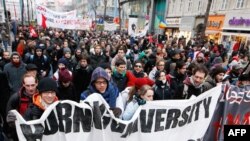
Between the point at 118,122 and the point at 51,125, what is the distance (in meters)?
0.67

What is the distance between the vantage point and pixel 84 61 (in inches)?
238

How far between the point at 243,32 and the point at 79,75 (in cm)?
1977

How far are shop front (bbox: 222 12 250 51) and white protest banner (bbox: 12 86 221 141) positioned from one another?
60.8 feet

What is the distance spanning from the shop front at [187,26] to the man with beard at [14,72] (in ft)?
88.2

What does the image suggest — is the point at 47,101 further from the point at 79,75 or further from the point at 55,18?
the point at 55,18

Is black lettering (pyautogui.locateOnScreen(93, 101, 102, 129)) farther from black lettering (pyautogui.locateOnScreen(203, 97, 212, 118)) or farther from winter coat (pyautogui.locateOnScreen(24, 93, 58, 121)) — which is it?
black lettering (pyautogui.locateOnScreen(203, 97, 212, 118))

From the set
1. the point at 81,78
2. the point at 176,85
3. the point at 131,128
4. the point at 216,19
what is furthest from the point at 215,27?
the point at 131,128

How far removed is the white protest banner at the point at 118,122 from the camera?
2.93 m

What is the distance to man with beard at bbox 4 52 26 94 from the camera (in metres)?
5.80

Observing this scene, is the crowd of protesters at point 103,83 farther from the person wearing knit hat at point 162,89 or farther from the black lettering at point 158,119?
the black lettering at point 158,119

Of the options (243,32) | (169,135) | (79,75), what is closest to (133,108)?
(169,135)

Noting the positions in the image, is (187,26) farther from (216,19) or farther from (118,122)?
(118,122)

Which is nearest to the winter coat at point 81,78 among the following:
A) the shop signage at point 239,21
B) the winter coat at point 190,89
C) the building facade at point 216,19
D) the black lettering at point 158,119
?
the winter coat at point 190,89

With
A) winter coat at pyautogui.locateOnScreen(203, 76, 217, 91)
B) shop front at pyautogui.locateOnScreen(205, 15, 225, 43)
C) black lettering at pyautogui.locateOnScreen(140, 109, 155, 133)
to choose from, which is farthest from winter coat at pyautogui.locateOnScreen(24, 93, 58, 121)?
shop front at pyautogui.locateOnScreen(205, 15, 225, 43)
